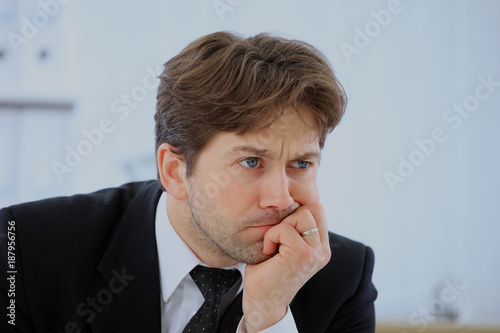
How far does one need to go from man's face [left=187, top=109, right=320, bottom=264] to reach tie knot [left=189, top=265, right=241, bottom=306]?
0.15m

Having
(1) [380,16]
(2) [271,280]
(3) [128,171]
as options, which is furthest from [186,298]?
(1) [380,16]

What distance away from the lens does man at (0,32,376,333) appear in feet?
4.77

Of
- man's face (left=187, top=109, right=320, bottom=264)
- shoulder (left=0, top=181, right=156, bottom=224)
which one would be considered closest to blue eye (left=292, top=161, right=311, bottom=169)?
man's face (left=187, top=109, right=320, bottom=264)

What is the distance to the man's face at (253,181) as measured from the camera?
143cm

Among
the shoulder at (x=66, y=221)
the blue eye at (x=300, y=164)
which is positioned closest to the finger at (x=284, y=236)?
the blue eye at (x=300, y=164)

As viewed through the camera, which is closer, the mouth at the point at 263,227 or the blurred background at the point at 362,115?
the mouth at the point at 263,227

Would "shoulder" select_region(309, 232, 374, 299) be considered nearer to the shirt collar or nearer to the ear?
the shirt collar

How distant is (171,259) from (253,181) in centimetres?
38

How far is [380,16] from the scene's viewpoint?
309 centimetres

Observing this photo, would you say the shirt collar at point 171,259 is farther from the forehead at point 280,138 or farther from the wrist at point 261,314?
the forehead at point 280,138

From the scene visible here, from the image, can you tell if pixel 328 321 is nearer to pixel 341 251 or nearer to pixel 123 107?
pixel 341 251

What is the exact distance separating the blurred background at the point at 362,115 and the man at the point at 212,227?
1428mm

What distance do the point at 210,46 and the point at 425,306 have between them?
2.16 metres

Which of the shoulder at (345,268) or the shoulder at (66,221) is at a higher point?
the shoulder at (66,221)
